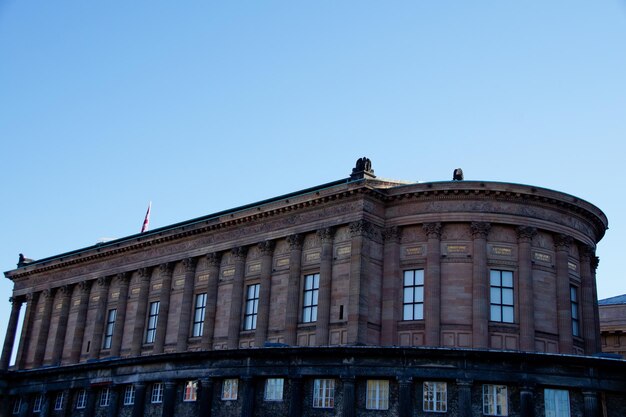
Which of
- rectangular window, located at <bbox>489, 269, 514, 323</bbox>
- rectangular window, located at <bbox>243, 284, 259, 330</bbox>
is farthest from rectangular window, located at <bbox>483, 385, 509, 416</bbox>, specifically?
rectangular window, located at <bbox>243, 284, 259, 330</bbox>

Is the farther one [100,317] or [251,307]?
[100,317]

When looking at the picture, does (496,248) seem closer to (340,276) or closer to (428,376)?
(340,276)

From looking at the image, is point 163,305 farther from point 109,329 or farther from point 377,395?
point 377,395

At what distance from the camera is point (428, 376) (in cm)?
3394

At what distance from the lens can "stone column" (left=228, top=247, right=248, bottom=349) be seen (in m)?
53.8

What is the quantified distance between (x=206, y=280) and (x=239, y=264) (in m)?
3.70

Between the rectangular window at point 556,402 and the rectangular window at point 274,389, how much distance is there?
456 inches

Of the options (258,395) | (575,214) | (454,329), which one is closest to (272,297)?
(454,329)

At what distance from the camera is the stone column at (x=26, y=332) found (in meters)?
72.1

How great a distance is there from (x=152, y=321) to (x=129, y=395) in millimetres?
19594

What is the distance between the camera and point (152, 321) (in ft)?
200

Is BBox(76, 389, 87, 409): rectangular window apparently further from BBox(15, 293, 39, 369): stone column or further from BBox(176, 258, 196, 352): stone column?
BBox(15, 293, 39, 369): stone column

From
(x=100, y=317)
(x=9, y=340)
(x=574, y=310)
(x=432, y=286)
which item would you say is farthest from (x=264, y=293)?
(x=9, y=340)

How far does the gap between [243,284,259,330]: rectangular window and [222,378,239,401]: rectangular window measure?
1538 centimetres
